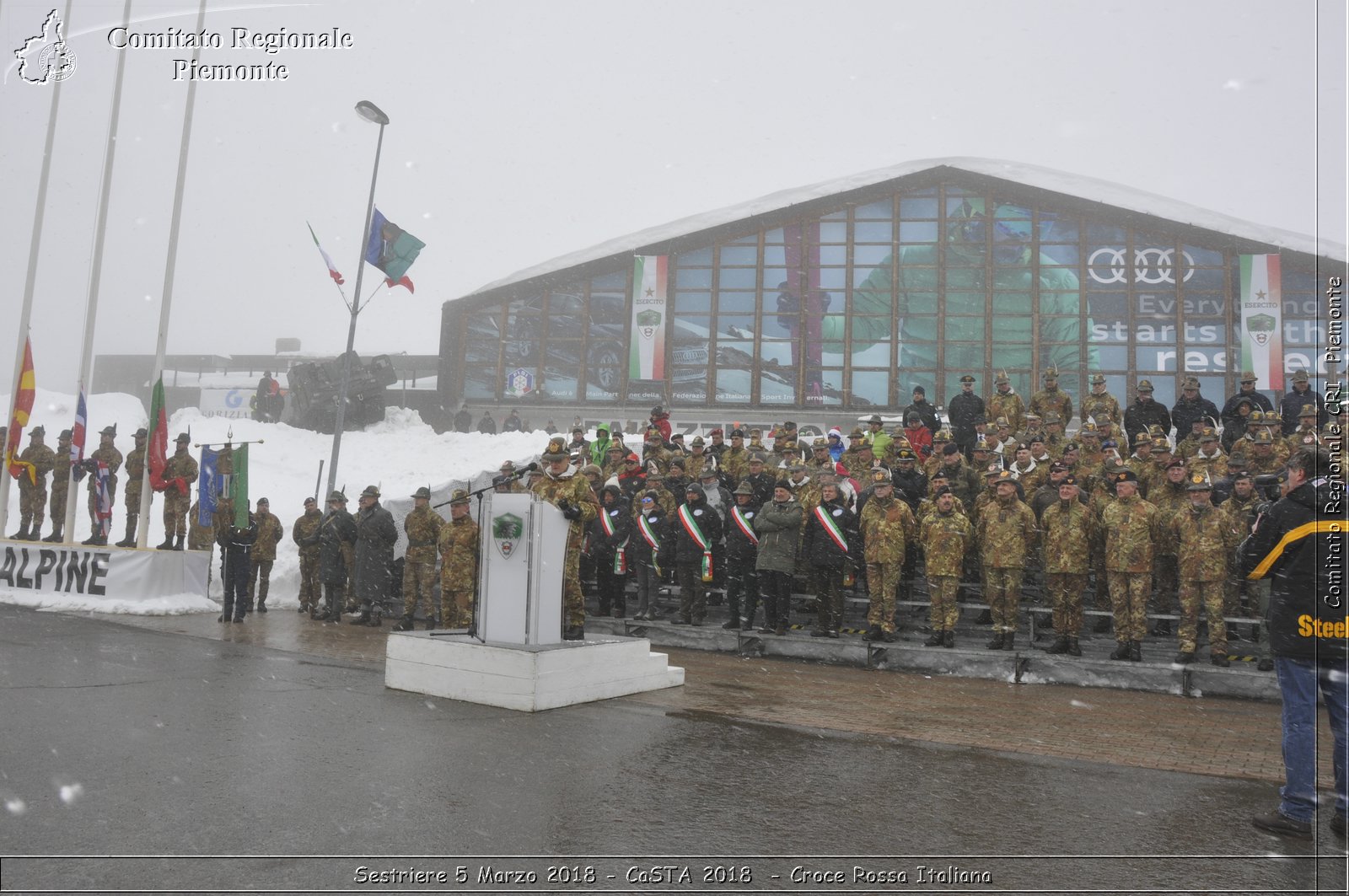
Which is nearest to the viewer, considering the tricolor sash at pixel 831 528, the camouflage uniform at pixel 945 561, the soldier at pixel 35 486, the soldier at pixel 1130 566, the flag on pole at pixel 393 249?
the soldier at pixel 1130 566

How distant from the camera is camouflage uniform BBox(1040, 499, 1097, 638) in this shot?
10461mm

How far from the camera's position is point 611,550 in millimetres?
13430

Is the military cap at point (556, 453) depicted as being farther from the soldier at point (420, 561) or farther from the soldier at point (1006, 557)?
Result: the soldier at point (1006, 557)

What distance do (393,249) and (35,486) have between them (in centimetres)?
830

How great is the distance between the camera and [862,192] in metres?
31.1

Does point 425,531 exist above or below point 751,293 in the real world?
below

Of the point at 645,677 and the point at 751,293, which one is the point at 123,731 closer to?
the point at 645,677

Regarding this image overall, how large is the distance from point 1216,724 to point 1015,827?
446cm

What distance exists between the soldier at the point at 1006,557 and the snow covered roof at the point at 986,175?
70.7 feet

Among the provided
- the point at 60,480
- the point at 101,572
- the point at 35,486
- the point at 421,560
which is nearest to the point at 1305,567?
the point at 421,560

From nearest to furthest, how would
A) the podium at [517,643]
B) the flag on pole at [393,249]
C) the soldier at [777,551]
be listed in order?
1. the podium at [517,643]
2. the soldier at [777,551]
3. the flag on pole at [393,249]

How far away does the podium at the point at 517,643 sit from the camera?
8.00 m

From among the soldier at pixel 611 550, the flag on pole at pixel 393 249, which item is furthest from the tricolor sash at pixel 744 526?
the flag on pole at pixel 393 249

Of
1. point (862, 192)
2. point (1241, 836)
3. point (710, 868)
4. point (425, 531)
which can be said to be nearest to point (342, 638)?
point (425, 531)
